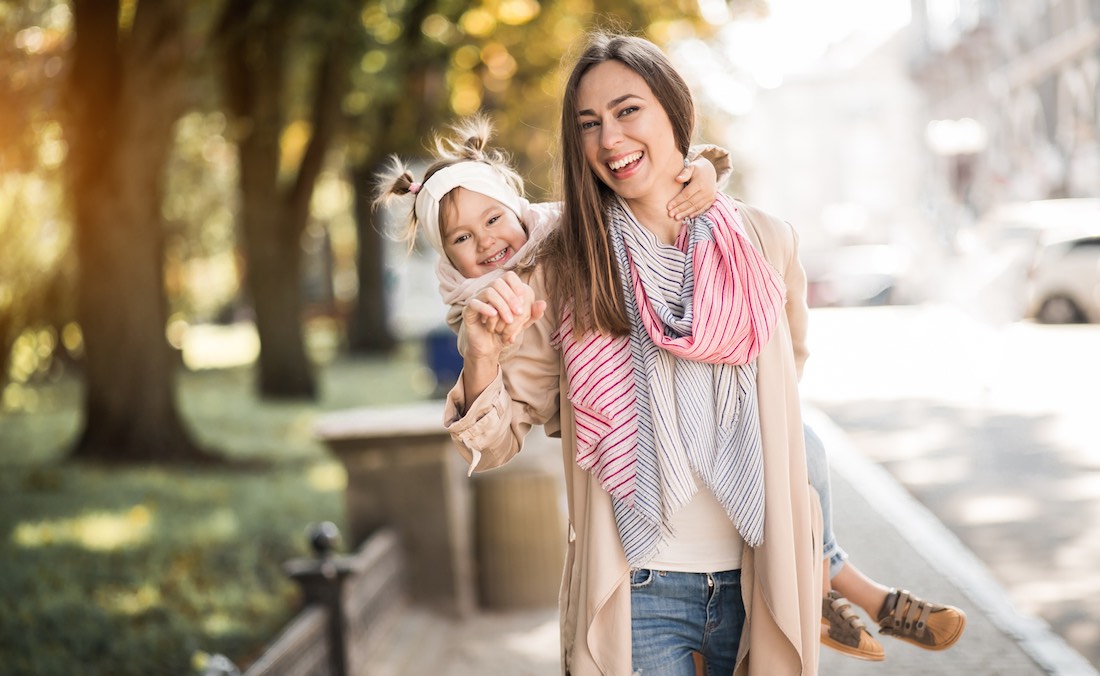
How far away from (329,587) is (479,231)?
133 inches

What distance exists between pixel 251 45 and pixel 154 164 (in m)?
4.56

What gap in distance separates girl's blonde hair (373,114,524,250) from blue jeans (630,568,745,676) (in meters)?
1.00

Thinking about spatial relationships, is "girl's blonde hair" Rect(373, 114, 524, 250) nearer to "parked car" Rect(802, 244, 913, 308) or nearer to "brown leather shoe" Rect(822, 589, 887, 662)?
"brown leather shoe" Rect(822, 589, 887, 662)

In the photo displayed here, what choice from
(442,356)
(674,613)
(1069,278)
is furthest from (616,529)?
(1069,278)

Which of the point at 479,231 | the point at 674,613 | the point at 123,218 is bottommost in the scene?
the point at 674,613

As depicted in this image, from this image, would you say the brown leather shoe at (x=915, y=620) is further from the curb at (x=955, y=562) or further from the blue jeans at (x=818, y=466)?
the curb at (x=955, y=562)

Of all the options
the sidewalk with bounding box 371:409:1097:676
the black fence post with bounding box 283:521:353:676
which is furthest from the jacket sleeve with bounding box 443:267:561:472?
the sidewalk with bounding box 371:409:1097:676

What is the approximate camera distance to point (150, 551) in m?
8.04

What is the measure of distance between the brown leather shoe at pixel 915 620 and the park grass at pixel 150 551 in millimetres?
3852

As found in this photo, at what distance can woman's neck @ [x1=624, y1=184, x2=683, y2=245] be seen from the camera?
2.92m

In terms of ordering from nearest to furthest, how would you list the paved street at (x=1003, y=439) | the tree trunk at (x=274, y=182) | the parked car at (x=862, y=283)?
the paved street at (x=1003, y=439)
the tree trunk at (x=274, y=182)
the parked car at (x=862, y=283)

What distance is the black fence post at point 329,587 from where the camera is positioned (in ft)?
19.3

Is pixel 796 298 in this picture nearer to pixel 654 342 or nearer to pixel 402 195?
pixel 654 342

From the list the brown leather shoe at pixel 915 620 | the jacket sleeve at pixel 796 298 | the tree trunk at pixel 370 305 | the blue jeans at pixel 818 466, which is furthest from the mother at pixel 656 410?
the tree trunk at pixel 370 305
